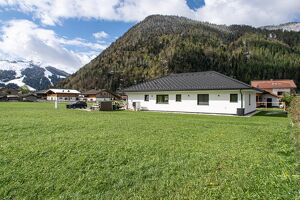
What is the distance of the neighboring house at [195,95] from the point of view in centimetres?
2217

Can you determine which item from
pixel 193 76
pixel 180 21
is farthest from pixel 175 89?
pixel 180 21

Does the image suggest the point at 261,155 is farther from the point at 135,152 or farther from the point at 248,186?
the point at 135,152

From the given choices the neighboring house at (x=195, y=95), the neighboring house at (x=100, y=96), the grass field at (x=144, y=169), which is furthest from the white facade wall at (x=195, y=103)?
the neighboring house at (x=100, y=96)

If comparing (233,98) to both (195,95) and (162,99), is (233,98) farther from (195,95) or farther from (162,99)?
(162,99)

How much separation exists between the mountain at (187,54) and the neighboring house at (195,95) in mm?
79075

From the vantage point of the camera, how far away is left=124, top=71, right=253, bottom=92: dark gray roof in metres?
22.5

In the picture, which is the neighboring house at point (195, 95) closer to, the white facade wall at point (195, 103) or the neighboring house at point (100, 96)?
the white facade wall at point (195, 103)

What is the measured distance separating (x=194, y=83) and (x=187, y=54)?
92.6 m

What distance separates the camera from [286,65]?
110688 millimetres

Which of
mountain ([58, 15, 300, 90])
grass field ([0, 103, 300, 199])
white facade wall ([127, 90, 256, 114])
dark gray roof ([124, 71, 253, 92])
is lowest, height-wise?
grass field ([0, 103, 300, 199])

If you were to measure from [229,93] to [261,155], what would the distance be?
16.2m

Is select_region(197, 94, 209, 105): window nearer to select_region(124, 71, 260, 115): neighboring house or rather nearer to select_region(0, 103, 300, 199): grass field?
select_region(124, 71, 260, 115): neighboring house

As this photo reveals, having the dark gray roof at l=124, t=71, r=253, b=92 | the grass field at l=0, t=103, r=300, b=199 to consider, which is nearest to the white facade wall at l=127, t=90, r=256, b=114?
the dark gray roof at l=124, t=71, r=253, b=92

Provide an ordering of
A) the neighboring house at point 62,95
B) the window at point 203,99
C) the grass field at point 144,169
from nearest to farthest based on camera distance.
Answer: the grass field at point 144,169, the window at point 203,99, the neighboring house at point 62,95
